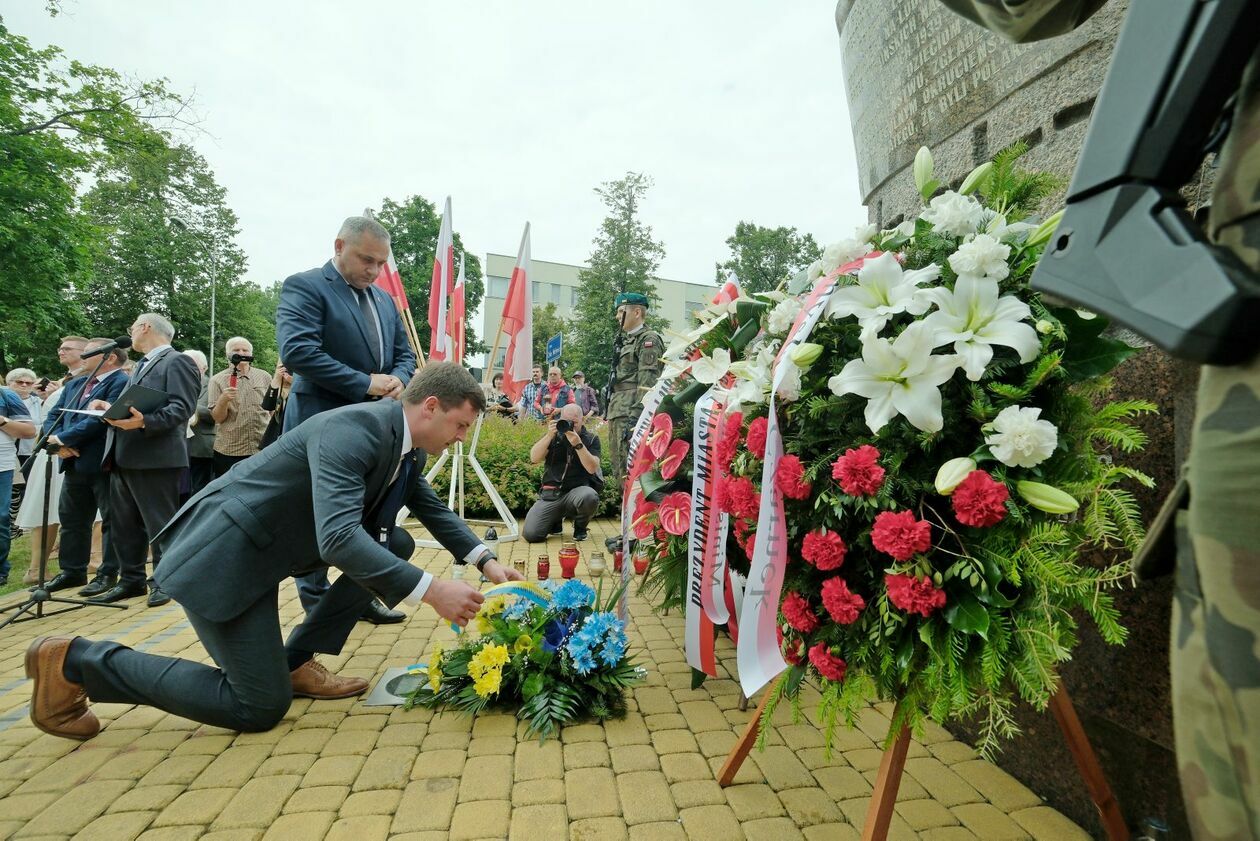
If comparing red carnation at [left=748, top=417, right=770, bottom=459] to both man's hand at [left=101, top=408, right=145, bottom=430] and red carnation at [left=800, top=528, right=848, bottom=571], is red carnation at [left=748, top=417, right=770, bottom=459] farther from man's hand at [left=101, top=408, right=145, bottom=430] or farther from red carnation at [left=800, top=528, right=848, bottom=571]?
man's hand at [left=101, top=408, right=145, bottom=430]

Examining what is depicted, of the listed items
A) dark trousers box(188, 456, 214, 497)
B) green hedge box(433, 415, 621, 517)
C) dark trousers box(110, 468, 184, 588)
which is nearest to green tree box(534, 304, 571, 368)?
green hedge box(433, 415, 621, 517)

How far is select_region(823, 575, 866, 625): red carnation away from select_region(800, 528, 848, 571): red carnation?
0.04 metres

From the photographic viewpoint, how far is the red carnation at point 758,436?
1.86 meters

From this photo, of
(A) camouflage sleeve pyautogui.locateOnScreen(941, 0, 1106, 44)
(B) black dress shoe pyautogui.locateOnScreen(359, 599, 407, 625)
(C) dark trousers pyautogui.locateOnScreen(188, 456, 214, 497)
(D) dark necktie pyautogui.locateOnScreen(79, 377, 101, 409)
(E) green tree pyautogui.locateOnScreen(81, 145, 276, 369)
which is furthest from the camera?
(E) green tree pyautogui.locateOnScreen(81, 145, 276, 369)

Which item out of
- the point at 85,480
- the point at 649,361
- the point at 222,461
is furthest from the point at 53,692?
the point at 649,361

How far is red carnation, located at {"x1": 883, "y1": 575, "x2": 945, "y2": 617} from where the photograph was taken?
56.2 inches

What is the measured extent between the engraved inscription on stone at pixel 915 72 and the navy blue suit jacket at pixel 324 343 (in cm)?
301

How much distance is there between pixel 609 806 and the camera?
215cm

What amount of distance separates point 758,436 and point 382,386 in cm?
247

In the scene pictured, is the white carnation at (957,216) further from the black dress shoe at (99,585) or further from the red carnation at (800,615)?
the black dress shoe at (99,585)

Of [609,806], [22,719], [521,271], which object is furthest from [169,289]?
[609,806]

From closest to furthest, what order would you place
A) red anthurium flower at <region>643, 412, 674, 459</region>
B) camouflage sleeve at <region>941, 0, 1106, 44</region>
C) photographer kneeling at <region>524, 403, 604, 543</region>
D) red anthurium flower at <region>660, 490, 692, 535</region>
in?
camouflage sleeve at <region>941, 0, 1106, 44</region> → red anthurium flower at <region>660, 490, 692, 535</region> → red anthurium flower at <region>643, 412, 674, 459</region> → photographer kneeling at <region>524, 403, 604, 543</region>

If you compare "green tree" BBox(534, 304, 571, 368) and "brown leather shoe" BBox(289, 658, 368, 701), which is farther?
"green tree" BBox(534, 304, 571, 368)

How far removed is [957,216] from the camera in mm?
1689
